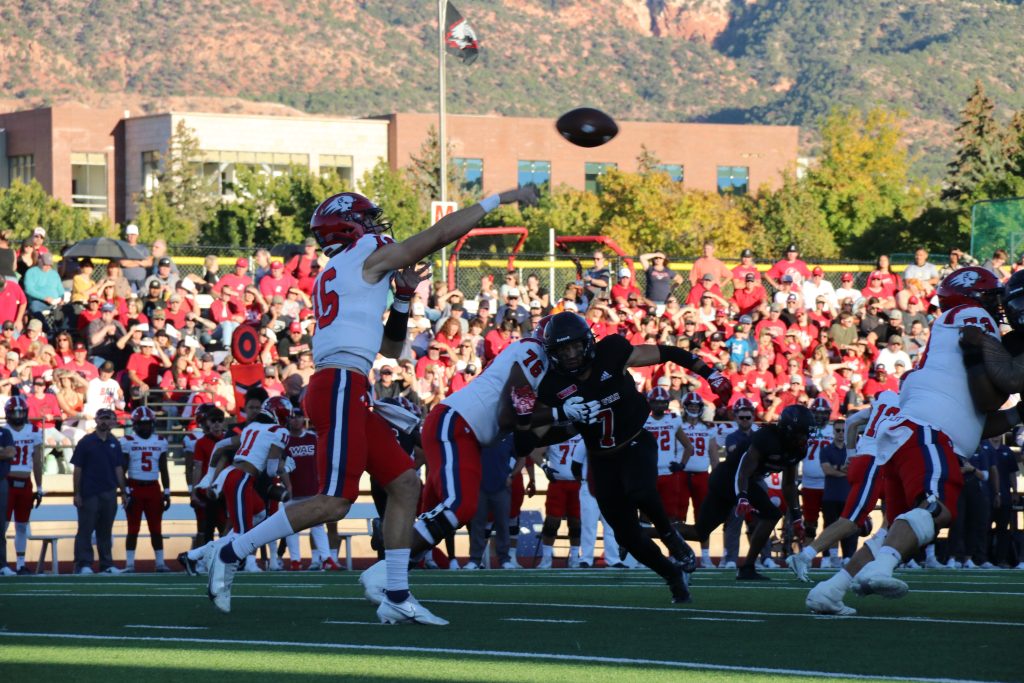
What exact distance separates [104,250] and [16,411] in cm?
534

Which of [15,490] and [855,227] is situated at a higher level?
[855,227]

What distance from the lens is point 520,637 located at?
717 centimetres

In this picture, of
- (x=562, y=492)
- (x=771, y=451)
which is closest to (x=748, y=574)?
(x=771, y=451)

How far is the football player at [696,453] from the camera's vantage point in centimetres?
1744

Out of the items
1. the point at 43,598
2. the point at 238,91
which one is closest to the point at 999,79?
the point at 238,91

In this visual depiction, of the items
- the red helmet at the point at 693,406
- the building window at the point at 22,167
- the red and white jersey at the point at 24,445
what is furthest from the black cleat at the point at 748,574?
the building window at the point at 22,167

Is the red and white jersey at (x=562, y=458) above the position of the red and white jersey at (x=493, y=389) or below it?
below

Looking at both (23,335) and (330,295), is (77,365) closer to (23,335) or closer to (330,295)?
(23,335)

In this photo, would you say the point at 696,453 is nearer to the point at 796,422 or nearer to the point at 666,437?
the point at 666,437

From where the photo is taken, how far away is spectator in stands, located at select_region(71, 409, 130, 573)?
1645 cm

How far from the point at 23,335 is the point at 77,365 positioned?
100cm

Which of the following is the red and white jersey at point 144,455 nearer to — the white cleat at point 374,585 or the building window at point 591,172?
the white cleat at point 374,585

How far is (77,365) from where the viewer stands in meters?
18.7

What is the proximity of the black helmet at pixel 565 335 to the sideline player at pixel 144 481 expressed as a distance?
920 centimetres
